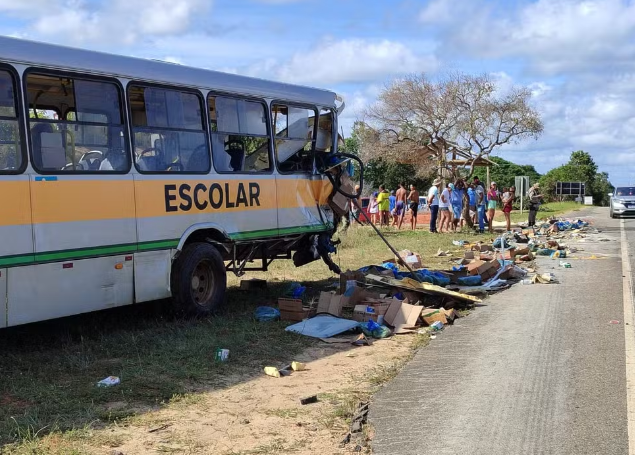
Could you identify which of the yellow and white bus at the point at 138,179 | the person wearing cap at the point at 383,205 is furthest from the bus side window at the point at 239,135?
the person wearing cap at the point at 383,205

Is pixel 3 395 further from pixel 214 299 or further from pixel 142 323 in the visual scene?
pixel 214 299

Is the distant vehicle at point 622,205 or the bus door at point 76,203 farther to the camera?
the distant vehicle at point 622,205

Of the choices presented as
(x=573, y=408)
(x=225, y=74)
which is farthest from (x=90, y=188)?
(x=573, y=408)

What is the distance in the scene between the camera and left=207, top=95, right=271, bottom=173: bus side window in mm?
9242

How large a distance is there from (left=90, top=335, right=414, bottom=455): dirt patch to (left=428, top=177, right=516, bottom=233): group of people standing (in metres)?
16.6

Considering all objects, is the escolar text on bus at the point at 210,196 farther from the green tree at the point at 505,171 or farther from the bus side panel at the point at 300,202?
the green tree at the point at 505,171

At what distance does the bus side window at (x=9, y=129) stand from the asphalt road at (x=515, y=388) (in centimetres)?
406

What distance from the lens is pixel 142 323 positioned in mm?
8859

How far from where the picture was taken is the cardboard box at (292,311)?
8969 millimetres

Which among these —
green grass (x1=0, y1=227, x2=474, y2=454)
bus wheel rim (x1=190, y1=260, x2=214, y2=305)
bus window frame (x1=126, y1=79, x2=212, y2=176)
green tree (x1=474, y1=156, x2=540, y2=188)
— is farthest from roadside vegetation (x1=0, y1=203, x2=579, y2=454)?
green tree (x1=474, y1=156, x2=540, y2=188)

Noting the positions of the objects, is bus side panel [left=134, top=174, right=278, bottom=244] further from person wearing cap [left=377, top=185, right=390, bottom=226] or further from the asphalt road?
person wearing cap [left=377, top=185, right=390, bottom=226]

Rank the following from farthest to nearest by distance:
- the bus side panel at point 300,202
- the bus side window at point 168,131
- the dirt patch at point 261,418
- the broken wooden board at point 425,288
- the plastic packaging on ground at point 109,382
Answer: the bus side panel at point 300,202 < the broken wooden board at point 425,288 < the bus side window at point 168,131 < the plastic packaging on ground at point 109,382 < the dirt patch at point 261,418

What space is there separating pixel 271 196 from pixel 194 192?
5.21 ft

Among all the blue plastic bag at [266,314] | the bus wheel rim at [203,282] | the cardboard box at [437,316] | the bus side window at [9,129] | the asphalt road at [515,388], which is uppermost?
the bus side window at [9,129]
